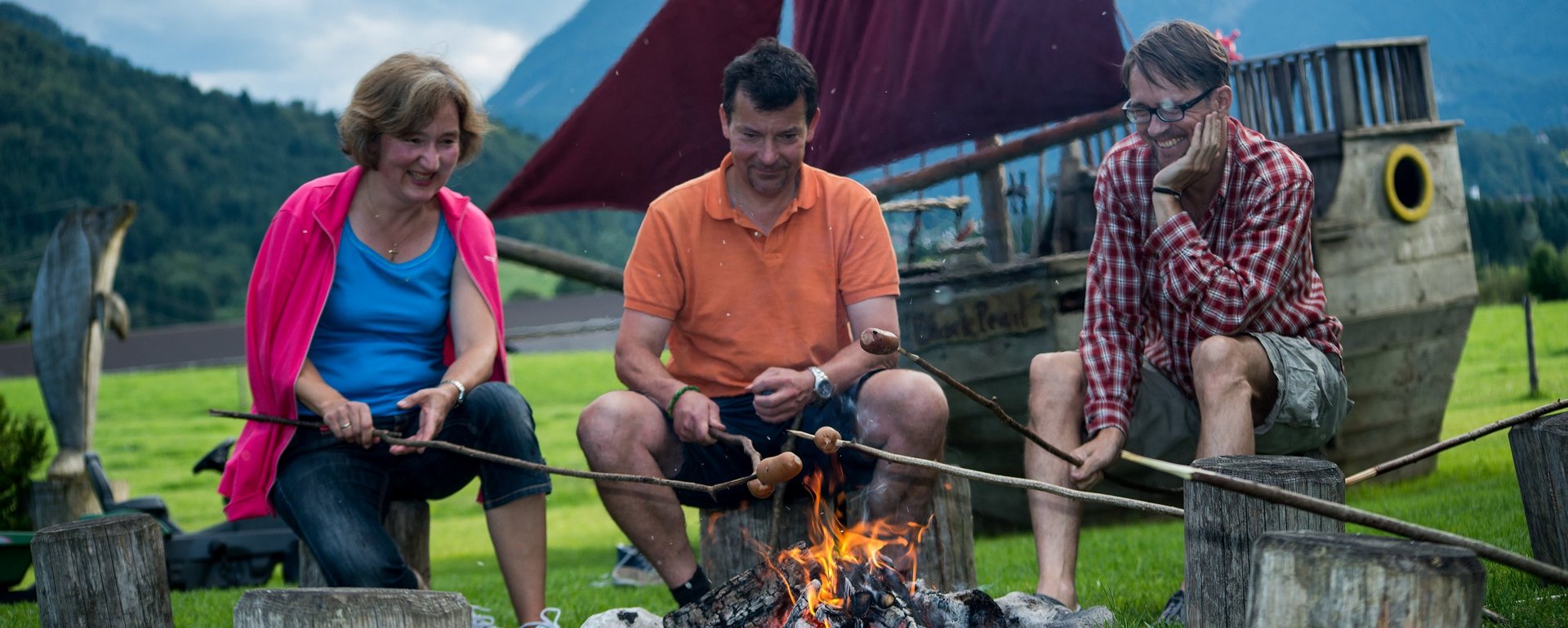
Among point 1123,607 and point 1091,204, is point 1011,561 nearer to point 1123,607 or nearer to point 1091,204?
point 1123,607

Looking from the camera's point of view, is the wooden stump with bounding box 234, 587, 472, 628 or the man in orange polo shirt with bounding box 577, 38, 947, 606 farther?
the man in orange polo shirt with bounding box 577, 38, 947, 606

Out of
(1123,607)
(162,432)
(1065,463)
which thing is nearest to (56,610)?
(1065,463)

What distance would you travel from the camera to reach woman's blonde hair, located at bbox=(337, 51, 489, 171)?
3037 millimetres

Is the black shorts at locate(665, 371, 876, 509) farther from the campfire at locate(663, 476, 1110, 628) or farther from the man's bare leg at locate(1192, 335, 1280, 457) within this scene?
the man's bare leg at locate(1192, 335, 1280, 457)

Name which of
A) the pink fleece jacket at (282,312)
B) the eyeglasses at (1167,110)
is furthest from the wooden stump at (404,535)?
the eyeglasses at (1167,110)

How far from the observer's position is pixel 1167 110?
2.94 meters

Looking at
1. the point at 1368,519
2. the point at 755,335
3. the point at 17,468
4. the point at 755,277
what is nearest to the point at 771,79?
the point at 755,277

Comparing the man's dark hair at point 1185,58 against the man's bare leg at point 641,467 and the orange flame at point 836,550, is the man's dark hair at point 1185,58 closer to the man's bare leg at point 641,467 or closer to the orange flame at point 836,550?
the orange flame at point 836,550

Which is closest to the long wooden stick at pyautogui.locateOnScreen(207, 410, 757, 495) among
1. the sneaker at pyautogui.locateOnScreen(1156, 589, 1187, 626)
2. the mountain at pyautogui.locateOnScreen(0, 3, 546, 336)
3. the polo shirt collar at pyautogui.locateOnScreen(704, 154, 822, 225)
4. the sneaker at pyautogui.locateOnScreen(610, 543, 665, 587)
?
the polo shirt collar at pyautogui.locateOnScreen(704, 154, 822, 225)

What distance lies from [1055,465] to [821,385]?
0.60 m

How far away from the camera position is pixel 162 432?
66.8ft

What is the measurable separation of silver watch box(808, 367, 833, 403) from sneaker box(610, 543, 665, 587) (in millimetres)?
2468

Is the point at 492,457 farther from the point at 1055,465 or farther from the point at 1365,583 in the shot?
the point at 1365,583

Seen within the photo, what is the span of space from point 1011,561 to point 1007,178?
4048 millimetres
